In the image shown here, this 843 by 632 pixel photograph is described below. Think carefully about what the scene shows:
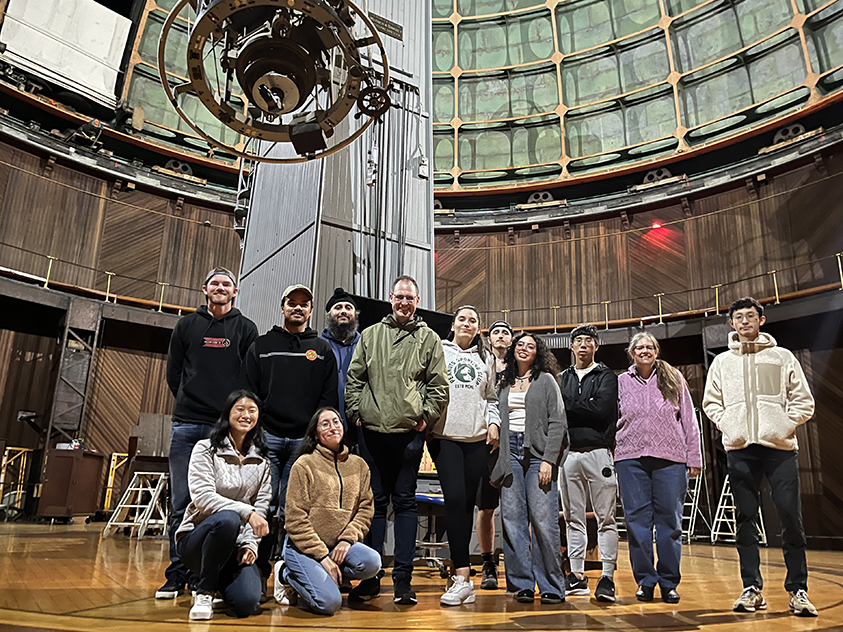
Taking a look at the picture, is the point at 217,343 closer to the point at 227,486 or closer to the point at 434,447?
the point at 227,486

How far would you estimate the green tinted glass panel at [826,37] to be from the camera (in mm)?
12133

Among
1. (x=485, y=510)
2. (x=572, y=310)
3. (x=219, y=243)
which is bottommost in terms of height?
(x=485, y=510)

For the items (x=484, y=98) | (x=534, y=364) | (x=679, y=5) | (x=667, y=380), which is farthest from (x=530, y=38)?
(x=534, y=364)

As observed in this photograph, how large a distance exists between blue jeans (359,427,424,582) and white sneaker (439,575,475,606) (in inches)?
9.9

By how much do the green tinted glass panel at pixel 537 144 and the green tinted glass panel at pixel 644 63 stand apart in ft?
6.14

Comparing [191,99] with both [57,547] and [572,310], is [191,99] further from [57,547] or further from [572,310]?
[57,547]

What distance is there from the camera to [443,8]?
16031 millimetres

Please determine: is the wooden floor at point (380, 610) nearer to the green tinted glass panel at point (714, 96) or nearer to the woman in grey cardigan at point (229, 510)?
the woman in grey cardigan at point (229, 510)

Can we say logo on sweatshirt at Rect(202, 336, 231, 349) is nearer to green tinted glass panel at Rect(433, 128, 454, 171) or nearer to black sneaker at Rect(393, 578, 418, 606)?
black sneaker at Rect(393, 578, 418, 606)

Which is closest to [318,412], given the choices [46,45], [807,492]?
[807,492]

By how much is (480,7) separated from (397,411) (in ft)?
49.7

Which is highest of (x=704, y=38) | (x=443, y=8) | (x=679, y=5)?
(x=443, y=8)

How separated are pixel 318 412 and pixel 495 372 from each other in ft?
3.86

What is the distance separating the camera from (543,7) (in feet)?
51.1
